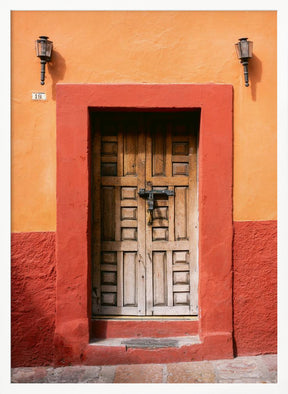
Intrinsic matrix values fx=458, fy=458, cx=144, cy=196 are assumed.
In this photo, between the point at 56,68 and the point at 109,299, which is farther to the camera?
the point at 109,299

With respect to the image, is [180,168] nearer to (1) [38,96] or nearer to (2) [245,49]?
(2) [245,49]

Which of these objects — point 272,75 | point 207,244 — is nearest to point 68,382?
point 207,244

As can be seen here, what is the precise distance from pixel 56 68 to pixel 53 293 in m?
2.10

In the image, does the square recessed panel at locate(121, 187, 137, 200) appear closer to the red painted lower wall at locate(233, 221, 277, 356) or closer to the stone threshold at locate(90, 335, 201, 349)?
the red painted lower wall at locate(233, 221, 277, 356)

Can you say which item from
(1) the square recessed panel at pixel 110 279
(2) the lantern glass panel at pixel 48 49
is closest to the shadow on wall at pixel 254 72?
(2) the lantern glass panel at pixel 48 49

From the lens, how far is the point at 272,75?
431cm

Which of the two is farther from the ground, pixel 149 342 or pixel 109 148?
pixel 109 148

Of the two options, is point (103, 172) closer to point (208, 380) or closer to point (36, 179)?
point (36, 179)

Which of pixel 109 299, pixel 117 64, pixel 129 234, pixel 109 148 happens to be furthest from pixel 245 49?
pixel 109 299

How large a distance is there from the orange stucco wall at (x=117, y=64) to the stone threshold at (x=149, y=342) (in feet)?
3.98

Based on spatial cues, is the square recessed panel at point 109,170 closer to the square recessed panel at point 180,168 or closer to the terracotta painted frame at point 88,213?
the terracotta painted frame at point 88,213

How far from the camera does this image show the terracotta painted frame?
4.25 metres

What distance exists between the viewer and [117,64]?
4258 millimetres

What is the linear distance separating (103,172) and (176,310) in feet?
5.10
